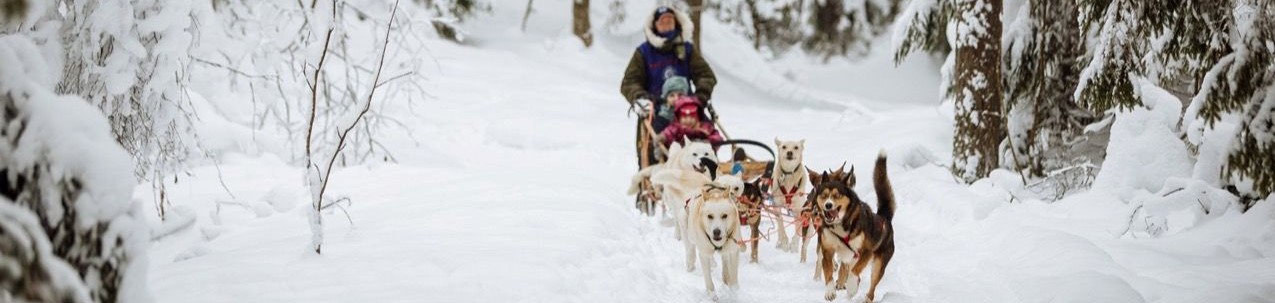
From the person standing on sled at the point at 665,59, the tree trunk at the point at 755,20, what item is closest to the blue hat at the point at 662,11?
the person standing on sled at the point at 665,59

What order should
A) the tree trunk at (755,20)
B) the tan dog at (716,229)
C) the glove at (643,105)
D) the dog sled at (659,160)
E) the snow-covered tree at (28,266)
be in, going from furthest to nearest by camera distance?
the tree trunk at (755,20)
the glove at (643,105)
the dog sled at (659,160)
the tan dog at (716,229)
the snow-covered tree at (28,266)

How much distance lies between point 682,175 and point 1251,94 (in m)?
3.02

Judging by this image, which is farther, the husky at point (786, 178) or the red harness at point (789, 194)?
the husky at point (786, 178)

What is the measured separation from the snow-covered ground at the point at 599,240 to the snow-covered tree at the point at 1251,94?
0.61 meters

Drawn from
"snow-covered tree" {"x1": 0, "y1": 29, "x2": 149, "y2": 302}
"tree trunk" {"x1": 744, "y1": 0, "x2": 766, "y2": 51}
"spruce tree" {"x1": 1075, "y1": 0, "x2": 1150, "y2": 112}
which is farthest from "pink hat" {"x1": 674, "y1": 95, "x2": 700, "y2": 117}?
"tree trunk" {"x1": 744, "y1": 0, "x2": 766, "y2": 51}

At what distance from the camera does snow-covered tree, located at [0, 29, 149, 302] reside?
1809 millimetres

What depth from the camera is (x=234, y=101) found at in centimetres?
1037

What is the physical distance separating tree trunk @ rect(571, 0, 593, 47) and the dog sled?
464 inches

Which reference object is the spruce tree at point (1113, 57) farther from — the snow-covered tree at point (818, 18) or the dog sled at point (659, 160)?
the snow-covered tree at point (818, 18)

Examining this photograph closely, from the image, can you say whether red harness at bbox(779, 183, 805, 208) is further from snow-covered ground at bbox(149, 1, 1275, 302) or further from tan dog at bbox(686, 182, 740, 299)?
tan dog at bbox(686, 182, 740, 299)

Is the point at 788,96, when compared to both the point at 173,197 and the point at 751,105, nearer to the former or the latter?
the point at 751,105

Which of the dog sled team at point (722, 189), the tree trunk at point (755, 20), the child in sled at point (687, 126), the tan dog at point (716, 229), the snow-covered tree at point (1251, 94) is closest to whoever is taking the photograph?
the snow-covered tree at point (1251, 94)

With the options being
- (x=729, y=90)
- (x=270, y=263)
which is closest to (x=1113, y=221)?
(x=270, y=263)

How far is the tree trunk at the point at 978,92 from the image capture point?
7.16 m
